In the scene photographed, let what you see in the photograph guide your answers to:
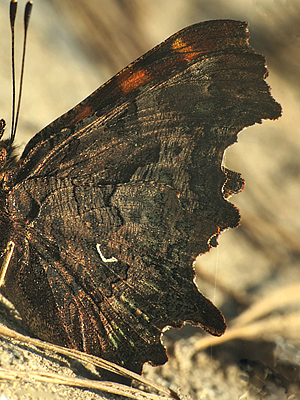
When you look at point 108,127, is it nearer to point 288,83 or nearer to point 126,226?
point 126,226

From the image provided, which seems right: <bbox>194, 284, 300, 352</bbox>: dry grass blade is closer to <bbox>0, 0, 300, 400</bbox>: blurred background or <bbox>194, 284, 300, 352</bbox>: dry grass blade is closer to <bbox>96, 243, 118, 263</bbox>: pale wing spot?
<bbox>0, 0, 300, 400</bbox>: blurred background

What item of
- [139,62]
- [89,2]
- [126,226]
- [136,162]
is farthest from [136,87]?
[89,2]

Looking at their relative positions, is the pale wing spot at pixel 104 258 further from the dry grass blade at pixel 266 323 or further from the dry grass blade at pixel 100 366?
the dry grass blade at pixel 266 323

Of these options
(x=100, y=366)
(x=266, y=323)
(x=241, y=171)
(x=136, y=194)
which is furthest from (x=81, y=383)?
(x=241, y=171)

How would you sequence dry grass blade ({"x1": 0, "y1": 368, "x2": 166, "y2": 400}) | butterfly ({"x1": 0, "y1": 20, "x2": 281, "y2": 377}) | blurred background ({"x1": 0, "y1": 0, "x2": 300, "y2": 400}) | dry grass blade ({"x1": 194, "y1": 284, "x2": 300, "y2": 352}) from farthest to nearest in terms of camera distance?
1. dry grass blade ({"x1": 194, "y1": 284, "x2": 300, "y2": 352})
2. blurred background ({"x1": 0, "y1": 0, "x2": 300, "y2": 400})
3. butterfly ({"x1": 0, "y1": 20, "x2": 281, "y2": 377})
4. dry grass blade ({"x1": 0, "y1": 368, "x2": 166, "y2": 400})

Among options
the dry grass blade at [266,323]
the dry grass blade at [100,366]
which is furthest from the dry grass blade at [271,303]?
the dry grass blade at [100,366]

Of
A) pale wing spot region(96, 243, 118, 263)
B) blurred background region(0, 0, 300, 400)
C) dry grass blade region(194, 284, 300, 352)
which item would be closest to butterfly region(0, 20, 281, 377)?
pale wing spot region(96, 243, 118, 263)
